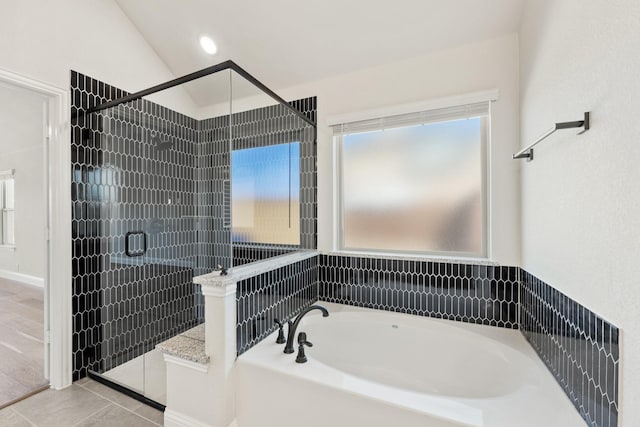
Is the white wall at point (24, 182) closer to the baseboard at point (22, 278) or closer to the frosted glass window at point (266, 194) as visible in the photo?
the baseboard at point (22, 278)

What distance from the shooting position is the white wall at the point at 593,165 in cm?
82

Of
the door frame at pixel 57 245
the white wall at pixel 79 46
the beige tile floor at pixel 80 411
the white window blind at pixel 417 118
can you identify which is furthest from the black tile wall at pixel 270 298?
the white wall at pixel 79 46

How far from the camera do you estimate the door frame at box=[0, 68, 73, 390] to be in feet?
6.66

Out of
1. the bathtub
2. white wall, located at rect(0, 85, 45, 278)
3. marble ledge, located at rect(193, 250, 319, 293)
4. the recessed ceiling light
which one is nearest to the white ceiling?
the recessed ceiling light

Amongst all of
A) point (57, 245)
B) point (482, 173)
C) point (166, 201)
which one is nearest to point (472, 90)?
point (482, 173)

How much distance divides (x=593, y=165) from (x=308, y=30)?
2.04 meters

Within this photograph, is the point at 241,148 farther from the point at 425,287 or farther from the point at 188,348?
the point at 425,287

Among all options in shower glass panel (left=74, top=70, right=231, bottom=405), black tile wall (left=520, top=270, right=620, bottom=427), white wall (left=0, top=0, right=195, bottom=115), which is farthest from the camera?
shower glass panel (left=74, top=70, right=231, bottom=405)

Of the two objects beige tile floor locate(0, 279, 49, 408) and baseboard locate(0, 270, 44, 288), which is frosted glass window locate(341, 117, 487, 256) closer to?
beige tile floor locate(0, 279, 49, 408)

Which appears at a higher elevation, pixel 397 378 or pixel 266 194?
pixel 266 194

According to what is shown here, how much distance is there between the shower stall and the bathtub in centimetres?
74

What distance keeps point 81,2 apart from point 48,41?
453 mm

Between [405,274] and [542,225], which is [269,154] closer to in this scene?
[405,274]

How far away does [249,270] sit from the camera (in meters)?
1.73
